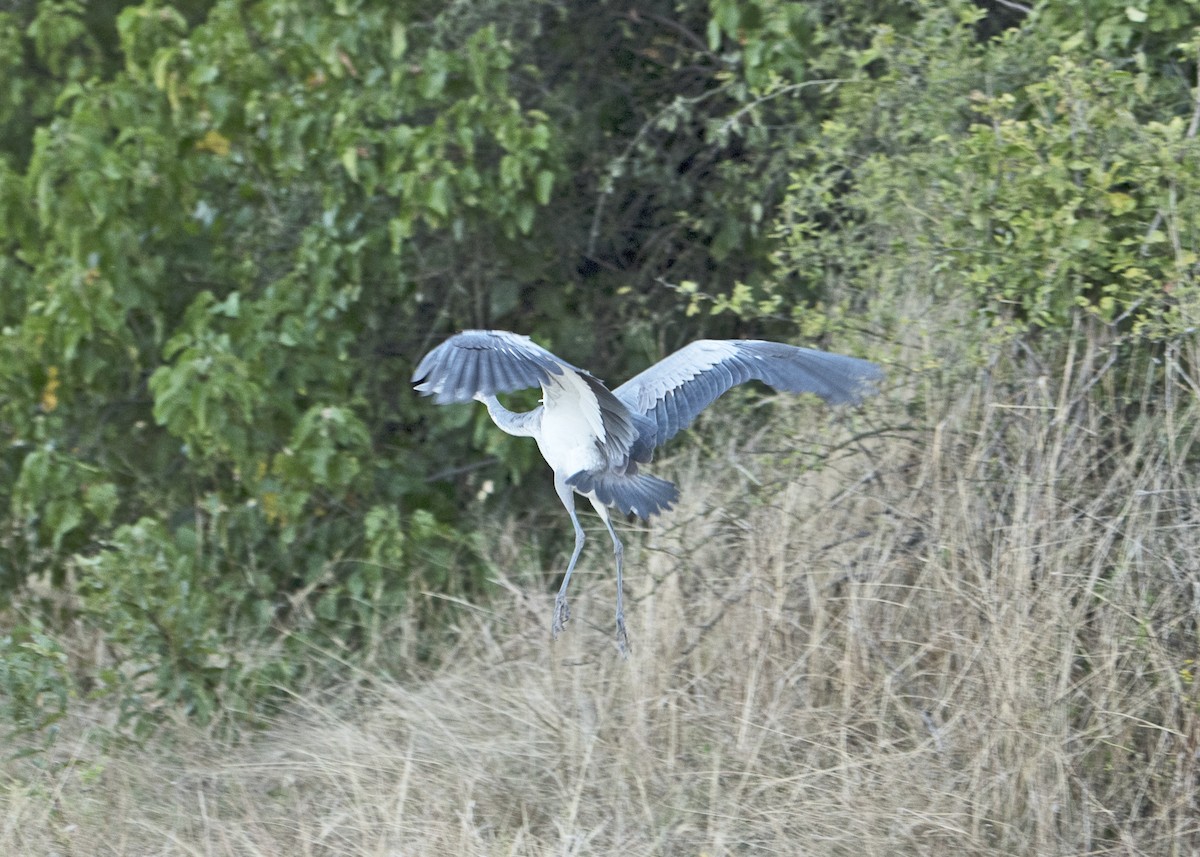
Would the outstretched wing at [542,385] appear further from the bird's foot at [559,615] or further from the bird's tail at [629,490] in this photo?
the bird's foot at [559,615]

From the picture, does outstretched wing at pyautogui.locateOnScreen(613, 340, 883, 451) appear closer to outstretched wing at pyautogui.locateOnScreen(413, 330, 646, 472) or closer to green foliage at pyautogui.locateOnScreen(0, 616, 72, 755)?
outstretched wing at pyautogui.locateOnScreen(413, 330, 646, 472)

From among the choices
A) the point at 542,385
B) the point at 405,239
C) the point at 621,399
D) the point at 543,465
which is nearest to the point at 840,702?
A: the point at 621,399

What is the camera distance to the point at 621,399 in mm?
4109

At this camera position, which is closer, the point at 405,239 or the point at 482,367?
the point at 482,367

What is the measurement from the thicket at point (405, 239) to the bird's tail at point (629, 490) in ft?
3.22

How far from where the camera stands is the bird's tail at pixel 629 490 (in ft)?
12.6

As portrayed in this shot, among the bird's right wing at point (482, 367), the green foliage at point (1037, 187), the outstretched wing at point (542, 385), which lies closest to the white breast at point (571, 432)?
the outstretched wing at point (542, 385)

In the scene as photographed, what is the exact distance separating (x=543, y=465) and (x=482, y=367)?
308 centimetres

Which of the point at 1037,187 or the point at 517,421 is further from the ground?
the point at 1037,187

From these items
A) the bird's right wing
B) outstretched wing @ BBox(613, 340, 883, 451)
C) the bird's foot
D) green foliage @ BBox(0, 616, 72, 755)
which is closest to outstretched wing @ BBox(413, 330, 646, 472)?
the bird's right wing

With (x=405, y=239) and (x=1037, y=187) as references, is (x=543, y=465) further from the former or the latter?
(x=1037, y=187)

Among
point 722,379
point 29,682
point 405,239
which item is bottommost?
point 29,682

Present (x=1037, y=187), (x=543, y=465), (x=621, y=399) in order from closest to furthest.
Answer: (x=621, y=399)
(x=1037, y=187)
(x=543, y=465)

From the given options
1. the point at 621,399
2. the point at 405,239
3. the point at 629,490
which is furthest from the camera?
the point at 405,239
